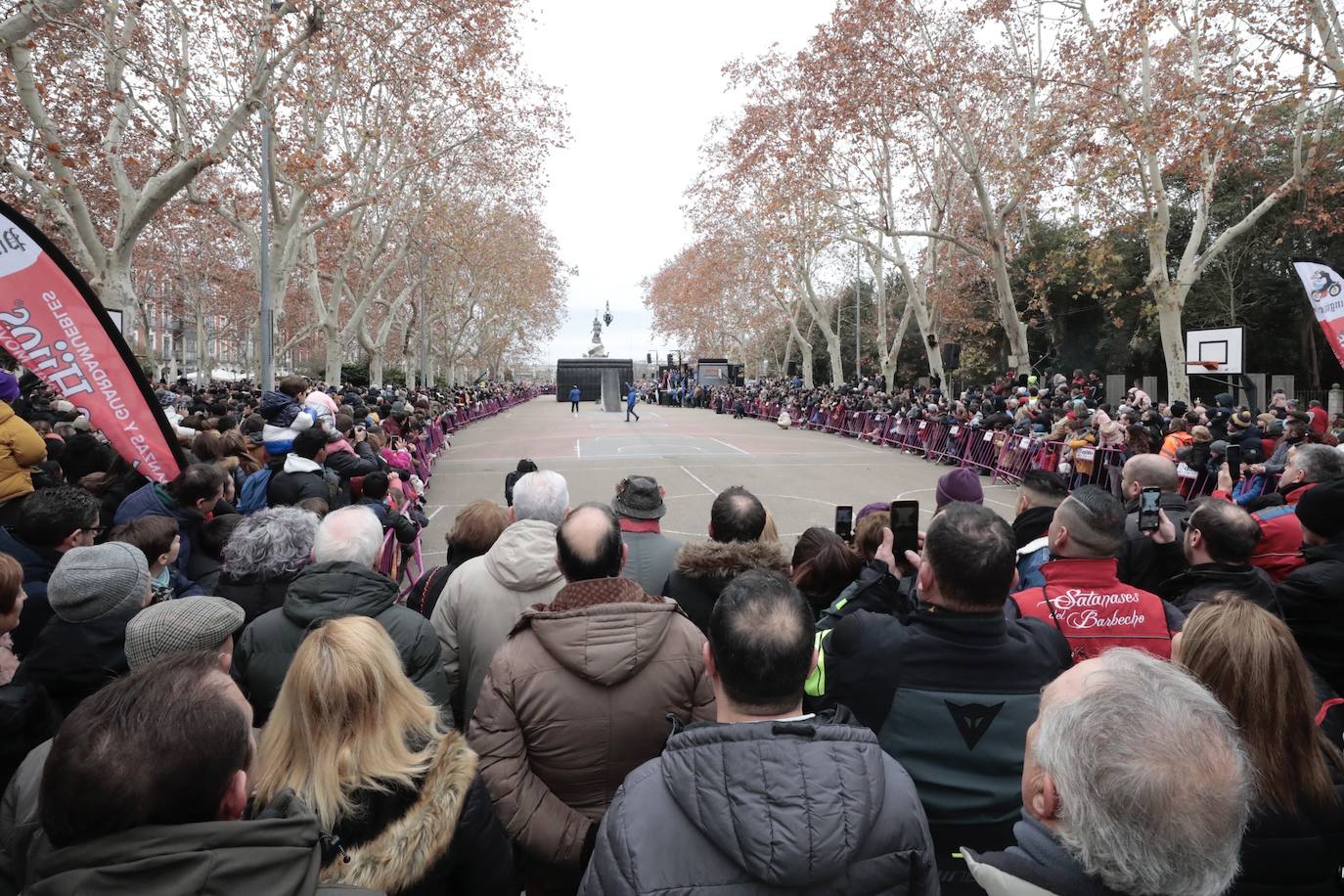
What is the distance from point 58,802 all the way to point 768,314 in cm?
5080

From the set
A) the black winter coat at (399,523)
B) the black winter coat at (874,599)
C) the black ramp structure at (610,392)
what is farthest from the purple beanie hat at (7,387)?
the black ramp structure at (610,392)

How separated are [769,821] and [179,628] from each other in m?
1.84

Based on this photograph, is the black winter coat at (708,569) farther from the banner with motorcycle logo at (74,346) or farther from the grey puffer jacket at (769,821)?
the banner with motorcycle logo at (74,346)

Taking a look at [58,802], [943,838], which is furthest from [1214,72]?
[58,802]

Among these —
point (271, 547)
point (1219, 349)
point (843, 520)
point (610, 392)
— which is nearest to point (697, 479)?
point (1219, 349)

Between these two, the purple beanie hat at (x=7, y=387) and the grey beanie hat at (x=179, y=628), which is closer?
the grey beanie hat at (x=179, y=628)

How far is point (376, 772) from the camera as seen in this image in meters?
1.74

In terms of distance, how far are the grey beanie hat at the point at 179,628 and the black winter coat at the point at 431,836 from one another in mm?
895

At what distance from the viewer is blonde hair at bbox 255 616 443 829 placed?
173 cm

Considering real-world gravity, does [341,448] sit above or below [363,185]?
below

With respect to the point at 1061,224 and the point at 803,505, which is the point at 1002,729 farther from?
the point at 1061,224

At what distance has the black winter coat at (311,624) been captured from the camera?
8.61 feet

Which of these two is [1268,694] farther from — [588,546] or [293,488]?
[293,488]

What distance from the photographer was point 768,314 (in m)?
50.8
